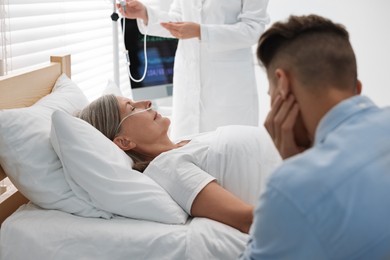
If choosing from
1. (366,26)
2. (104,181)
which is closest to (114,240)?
(104,181)

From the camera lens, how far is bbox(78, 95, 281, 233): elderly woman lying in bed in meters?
1.56

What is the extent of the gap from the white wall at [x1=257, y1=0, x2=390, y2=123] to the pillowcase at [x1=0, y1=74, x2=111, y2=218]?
2299 millimetres

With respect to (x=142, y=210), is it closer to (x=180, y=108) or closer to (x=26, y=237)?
(x=26, y=237)

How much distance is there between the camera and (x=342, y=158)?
872 millimetres

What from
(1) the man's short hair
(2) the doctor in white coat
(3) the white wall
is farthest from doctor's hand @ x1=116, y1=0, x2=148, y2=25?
(1) the man's short hair

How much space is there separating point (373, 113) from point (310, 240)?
26 centimetres

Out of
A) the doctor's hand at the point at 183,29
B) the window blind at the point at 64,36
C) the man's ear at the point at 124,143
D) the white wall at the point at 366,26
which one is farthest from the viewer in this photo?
the white wall at the point at 366,26

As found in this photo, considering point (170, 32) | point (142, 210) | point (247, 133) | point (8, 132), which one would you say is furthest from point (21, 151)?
point (170, 32)

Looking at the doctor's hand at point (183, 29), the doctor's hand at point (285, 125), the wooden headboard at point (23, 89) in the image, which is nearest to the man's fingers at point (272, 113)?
the doctor's hand at point (285, 125)

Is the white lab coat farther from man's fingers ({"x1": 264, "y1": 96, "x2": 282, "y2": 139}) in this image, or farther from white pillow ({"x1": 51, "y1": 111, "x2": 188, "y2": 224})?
man's fingers ({"x1": 264, "y1": 96, "x2": 282, "y2": 139})

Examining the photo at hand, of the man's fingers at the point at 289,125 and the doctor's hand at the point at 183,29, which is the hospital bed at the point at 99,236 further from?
the doctor's hand at the point at 183,29

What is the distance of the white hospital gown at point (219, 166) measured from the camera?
1.63 meters

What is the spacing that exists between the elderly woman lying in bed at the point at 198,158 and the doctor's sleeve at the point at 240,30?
0.76m

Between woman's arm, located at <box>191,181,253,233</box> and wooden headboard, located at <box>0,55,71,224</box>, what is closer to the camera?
woman's arm, located at <box>191,181,253,233</box>
